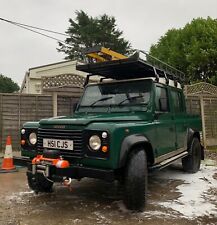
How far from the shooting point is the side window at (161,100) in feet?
17.5

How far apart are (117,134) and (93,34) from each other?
3422 centimetres

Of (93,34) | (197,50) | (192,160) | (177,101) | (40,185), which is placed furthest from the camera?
(93,34)

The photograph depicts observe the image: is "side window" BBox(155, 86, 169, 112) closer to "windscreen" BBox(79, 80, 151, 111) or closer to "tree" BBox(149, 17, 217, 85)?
"windscreen" BBox(79, 80, 151, 111)

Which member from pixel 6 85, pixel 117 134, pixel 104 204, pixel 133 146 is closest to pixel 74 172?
pixel 117 134

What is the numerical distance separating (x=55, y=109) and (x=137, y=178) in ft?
19.0

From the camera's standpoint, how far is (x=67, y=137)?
4316mm

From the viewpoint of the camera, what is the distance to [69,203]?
15.7 feet

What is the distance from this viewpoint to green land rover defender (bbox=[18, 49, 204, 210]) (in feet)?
13.3

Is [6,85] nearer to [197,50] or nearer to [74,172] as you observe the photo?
[197,50]

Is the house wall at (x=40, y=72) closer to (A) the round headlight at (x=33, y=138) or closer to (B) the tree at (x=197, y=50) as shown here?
(B) the tree at (x=197, y=50)

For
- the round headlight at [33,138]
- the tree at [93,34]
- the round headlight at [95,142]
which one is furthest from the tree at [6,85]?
the round headlight at [95,142]

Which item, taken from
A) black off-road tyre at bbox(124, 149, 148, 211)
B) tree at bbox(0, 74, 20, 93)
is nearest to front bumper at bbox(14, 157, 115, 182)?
black off-road tyre at bbox(124, 149, 148, 211)

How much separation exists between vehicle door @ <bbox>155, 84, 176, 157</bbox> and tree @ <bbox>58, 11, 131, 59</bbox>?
30.7 m

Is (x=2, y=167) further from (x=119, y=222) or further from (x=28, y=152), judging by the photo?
(x=119, y=222)
